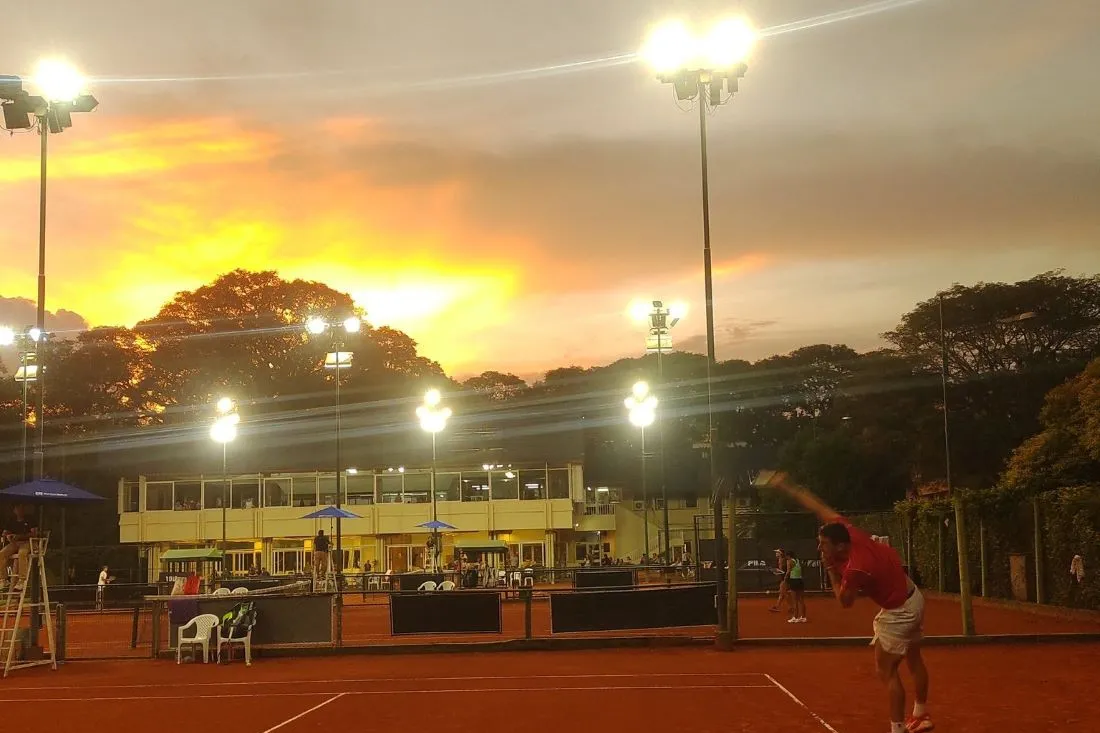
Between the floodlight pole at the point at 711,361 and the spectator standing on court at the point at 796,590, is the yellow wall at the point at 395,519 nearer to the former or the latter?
the spectator standing on court at the point at 796,590

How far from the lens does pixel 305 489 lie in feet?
185

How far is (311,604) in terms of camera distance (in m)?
18.4

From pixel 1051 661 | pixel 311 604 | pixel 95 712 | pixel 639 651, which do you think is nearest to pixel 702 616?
pixel 639 651

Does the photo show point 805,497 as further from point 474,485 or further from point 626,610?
point 474,485

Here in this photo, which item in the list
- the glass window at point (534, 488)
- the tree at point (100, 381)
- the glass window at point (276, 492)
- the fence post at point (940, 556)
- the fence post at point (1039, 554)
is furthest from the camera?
the tree at point (100, 381)

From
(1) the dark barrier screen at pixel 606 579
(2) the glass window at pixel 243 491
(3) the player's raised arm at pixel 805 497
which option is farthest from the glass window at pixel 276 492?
(3) the player's raised arm at pixel 805 497

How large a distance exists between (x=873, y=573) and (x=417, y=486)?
48426 mm

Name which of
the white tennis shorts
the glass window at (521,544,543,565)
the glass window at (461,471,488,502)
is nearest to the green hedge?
the white tennis shorts

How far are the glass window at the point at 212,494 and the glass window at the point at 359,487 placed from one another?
20.8 ft

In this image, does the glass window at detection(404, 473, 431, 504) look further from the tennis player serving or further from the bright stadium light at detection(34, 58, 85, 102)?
the tennis player serving

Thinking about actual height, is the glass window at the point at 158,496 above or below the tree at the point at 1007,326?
below

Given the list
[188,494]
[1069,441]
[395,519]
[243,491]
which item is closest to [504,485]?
[395,519]

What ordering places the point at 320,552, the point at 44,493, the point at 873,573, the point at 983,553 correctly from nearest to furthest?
the point at 873,573 < the point at 44,493 < the point at 983,553 < the point at 320,552

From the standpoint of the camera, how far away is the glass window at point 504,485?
2169 inches
